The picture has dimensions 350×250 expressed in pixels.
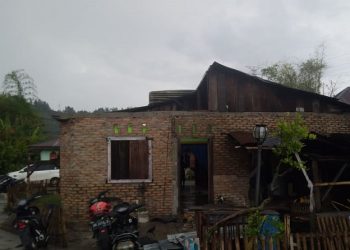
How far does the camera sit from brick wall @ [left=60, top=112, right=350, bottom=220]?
440 inches

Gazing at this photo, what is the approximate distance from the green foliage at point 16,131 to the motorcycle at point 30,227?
764 inches

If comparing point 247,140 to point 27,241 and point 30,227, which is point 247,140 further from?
point 27,241

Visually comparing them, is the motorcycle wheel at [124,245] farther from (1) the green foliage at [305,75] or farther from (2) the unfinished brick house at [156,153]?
(1) the green foliage at [305,75]

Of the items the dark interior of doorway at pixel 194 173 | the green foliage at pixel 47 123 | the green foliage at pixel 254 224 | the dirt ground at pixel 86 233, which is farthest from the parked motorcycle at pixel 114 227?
the green foliage at pixel 47 123

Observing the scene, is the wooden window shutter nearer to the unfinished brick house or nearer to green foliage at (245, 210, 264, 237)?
the unfinished brick house

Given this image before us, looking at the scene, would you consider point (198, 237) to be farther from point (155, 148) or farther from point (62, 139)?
point (62, 139)

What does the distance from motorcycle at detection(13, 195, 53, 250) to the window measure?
116 inches

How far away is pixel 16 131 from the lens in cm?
2958

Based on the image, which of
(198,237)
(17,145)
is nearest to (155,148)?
(198,237)

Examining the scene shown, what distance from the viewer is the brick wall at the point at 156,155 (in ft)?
36.6

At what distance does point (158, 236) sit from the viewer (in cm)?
941

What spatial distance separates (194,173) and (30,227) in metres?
8.95

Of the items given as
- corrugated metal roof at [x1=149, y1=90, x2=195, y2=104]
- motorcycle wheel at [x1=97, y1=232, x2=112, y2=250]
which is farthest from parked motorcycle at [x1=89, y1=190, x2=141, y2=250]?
corrugated metal roof at [x1=149, y1=90, x2=195, y2=104]

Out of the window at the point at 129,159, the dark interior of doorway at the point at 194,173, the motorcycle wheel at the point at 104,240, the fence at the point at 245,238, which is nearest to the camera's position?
the fence at the point at 245,238
